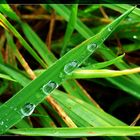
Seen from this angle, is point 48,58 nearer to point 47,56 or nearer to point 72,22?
point 47,56

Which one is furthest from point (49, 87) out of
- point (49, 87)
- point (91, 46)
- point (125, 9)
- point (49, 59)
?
point (125, 9)

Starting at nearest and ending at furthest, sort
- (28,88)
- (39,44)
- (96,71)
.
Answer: (28,88)
(96,71)
(39,44)

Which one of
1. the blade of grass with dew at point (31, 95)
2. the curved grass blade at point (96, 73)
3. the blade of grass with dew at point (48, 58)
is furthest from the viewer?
the blade of grass with dew at point (48, 58)

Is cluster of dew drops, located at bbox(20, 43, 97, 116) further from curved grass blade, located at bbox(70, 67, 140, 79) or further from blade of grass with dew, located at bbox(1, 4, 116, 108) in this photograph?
blade of grass with dew, located at bbox(1, 4, 116, 108)

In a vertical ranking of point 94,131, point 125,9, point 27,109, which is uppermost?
point 125,9

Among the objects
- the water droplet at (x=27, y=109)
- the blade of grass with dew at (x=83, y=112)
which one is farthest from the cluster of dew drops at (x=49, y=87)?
the blade of grass with dew at (x=83, y=112)

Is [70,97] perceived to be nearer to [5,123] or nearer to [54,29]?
[5,123]

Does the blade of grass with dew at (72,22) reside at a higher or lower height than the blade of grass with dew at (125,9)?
higher

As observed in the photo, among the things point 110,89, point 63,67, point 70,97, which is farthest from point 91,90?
point 63,67

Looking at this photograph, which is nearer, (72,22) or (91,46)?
(91,46)

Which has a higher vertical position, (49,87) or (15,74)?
(15,74)

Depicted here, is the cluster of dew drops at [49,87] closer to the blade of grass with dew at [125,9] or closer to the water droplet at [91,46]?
the water droplet at [91,46]
